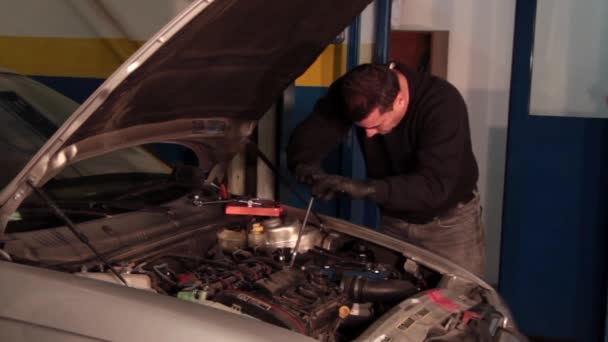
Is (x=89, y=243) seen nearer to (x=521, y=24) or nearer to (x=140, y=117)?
(x=140, y=117)

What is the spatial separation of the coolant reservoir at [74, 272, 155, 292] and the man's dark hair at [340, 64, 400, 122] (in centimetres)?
106

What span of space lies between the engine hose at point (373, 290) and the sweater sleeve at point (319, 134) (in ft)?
3.03

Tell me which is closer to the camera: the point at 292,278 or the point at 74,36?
the point at 292,278

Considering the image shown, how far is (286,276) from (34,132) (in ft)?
3.63

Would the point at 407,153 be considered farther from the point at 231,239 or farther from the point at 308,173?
the point at 231,239

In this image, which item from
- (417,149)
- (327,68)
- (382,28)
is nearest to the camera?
(417,149)

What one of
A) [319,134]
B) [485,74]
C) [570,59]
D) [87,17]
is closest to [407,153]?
[319,134]

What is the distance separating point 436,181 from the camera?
2.77 meters

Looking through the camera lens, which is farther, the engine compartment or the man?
the man

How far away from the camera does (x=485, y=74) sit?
5.06 m

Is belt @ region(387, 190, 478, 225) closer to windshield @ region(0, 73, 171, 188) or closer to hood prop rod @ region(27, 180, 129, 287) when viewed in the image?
windshield @ region(0, 73, 171, 188)

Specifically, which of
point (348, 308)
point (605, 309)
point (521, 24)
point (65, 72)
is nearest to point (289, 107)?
point (521, 24)

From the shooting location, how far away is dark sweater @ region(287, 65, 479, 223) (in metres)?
2.74

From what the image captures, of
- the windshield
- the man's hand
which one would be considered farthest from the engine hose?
the windshield
